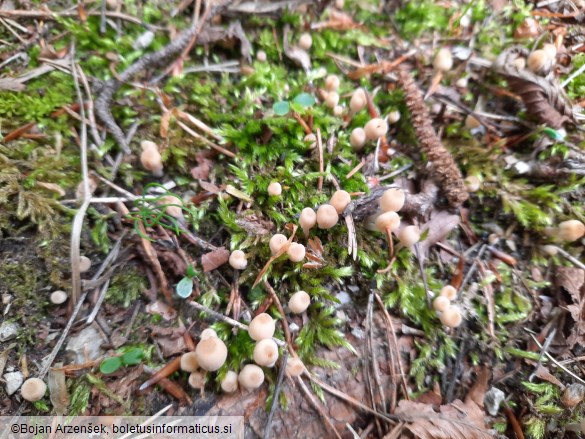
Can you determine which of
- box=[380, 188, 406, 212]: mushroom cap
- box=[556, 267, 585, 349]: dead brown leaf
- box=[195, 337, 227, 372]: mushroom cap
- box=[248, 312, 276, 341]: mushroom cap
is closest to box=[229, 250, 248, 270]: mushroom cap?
box=[248, 312, 276, 341]: mushroom cap

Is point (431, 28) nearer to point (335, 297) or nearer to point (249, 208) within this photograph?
point (249, 208)

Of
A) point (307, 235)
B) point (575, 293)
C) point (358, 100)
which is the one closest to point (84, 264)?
point (307, 235)

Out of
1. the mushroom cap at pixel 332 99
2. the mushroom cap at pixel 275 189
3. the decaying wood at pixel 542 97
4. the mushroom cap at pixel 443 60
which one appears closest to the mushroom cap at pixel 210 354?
the mushroom cap at pixel 275 189

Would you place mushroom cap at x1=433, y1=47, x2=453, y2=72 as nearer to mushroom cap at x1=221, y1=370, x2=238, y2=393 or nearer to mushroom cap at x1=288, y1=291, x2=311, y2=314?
mushroom cap at x1=288, y1=291, x2=311, y2=314

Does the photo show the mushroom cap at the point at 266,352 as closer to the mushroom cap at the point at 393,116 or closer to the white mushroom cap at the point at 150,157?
the white mushroom cap at the point at 150,157

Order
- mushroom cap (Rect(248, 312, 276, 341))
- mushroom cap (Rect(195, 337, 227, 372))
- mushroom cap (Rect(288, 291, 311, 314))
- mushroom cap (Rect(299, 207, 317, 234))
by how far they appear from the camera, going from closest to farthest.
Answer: mushroom cap (Rect(195, 337, 227, 372)), mushroom cap (Rect(248, 312, 276, 341)), mushroom cap (Rect(288, 291, 311, 314)), mushroom cap (Rect(299, 207, 317, 234))

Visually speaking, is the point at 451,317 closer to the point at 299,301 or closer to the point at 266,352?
the point at 299,301
